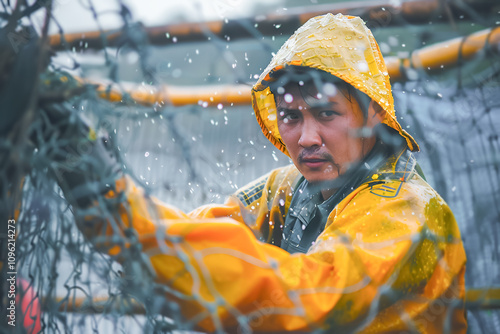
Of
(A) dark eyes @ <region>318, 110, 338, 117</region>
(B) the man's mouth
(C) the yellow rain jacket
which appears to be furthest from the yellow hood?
(B) the man's mouth

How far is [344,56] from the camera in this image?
149 centimetres

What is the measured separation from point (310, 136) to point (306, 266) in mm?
525

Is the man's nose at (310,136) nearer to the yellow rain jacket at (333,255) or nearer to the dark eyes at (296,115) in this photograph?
the dark eyes at (296,115)

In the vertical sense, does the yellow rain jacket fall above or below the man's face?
below

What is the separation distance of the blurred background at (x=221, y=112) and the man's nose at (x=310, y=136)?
29 centimetres

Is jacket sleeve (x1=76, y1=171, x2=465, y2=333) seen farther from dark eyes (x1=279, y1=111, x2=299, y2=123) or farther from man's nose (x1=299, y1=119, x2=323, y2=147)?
dark eyes (x1=279, y1=111, x2=299, y2=123)

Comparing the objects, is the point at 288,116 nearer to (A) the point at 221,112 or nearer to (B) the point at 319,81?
(B) the point at 319,81

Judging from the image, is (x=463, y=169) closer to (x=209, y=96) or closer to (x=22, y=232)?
(x=209, y=96)

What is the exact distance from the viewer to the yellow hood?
4.79 feet

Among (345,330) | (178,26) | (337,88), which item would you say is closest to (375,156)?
(337,88)

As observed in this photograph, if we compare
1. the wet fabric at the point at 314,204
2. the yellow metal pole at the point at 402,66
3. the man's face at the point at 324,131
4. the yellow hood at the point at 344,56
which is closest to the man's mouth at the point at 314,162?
the man's face at the point at 324,131

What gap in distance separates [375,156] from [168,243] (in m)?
0.90

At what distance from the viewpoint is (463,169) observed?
2383 mm

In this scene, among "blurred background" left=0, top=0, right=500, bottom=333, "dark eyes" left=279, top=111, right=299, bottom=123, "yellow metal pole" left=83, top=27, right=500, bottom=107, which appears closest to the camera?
"blurred background" left=0, top=0, right=500, bottom=333
